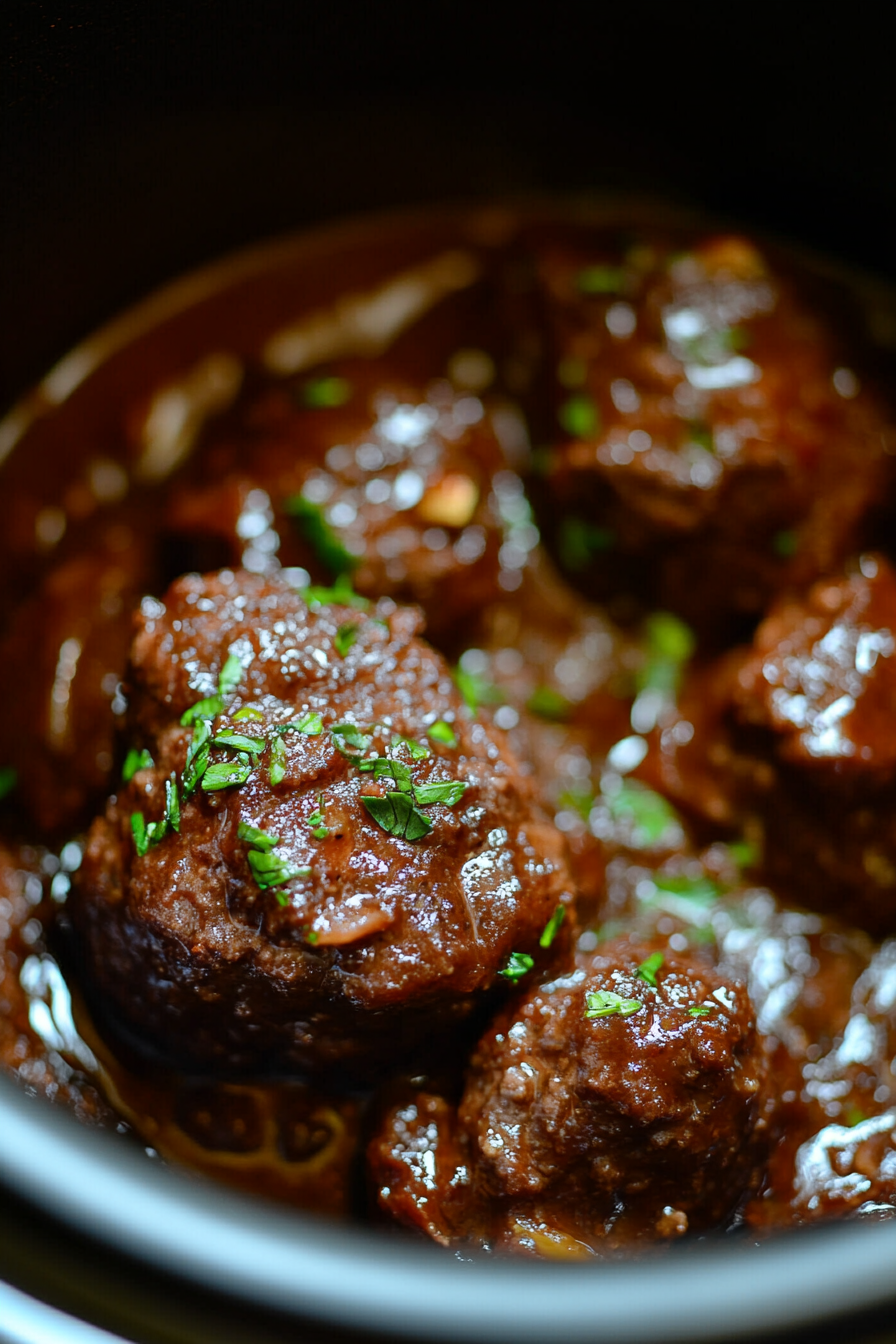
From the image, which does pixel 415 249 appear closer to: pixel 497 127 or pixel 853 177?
pixel 497 127

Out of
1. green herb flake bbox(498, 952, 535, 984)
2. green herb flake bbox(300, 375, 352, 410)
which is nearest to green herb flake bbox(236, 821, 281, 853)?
green herb flake bbox(498, 952, 535, 984)

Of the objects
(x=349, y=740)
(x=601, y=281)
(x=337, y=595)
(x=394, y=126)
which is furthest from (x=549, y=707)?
(x=394, y=126)

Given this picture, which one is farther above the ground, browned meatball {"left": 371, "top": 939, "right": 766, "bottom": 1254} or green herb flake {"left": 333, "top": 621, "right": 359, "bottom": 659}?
green herb flake {"left": 333, "top": 621, "right": 359, "bottom": 659}

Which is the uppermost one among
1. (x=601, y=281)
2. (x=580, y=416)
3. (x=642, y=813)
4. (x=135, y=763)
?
(x=601, y=281)

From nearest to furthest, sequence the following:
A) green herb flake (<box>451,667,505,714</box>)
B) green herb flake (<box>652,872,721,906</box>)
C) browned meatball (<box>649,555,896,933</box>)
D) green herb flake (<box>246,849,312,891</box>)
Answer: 1. green herb flake (<box>246,849,312,891</box>)
2. browned meatball (<box>649,555,896,933</box>)
3. green herb flake (<box>652,872,721,906</box>)
4. green herb flake (<box>451,667,505,714</box>)

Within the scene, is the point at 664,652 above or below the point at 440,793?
above

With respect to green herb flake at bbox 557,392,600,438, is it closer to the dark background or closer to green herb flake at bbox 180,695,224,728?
the dark background

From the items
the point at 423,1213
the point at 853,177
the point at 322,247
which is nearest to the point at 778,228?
the point at 853,177

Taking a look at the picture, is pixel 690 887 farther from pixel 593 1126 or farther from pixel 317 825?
pixel 317 825
